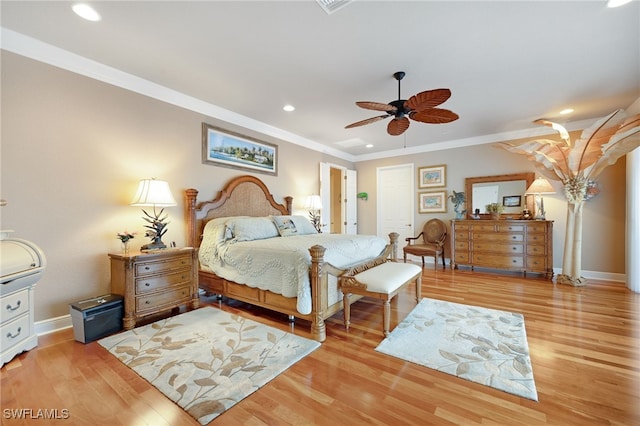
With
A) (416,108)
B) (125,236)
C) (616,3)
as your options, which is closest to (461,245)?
(416,108)

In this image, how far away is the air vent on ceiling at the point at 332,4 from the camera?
1.92m

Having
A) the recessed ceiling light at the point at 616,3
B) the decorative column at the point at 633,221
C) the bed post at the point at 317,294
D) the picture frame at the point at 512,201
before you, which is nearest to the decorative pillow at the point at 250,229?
the bed post at the point at 317,294

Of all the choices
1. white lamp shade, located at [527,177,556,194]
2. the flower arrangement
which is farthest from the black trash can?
white lamp shade, located at [527,177,556,194]

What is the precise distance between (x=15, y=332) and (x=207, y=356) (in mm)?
1464

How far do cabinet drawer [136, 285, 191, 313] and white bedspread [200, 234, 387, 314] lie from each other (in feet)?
1.38

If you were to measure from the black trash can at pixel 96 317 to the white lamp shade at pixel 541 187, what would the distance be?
19.6ft

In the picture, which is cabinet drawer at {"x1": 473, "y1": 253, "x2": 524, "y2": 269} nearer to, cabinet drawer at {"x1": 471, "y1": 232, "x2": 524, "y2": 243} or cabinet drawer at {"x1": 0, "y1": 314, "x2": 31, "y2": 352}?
cabinet drawer at {"x1": 471, "y1": 232, "x2": 524, "y2": 243}

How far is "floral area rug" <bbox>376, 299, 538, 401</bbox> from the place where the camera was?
5.88 ft

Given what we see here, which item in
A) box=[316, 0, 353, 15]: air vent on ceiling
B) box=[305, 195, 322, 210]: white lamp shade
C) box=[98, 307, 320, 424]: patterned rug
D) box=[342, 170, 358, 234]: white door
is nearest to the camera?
box=[98, 307, 320, 424]: patterned rug

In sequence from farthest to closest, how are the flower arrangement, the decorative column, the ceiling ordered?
the decorative column → the flower arrangement → the ceiling

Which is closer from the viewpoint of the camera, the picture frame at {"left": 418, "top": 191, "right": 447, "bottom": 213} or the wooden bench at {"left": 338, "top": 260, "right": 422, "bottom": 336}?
the wooden bench at {"left": 338, "top": 260, "right": 422, "bottom": 336}

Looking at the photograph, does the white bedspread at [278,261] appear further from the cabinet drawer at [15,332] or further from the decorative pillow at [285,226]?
the cabinet drawer at [15,332]

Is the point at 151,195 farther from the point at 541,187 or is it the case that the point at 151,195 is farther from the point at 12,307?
the point at 541,187

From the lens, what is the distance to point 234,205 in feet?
13.3
